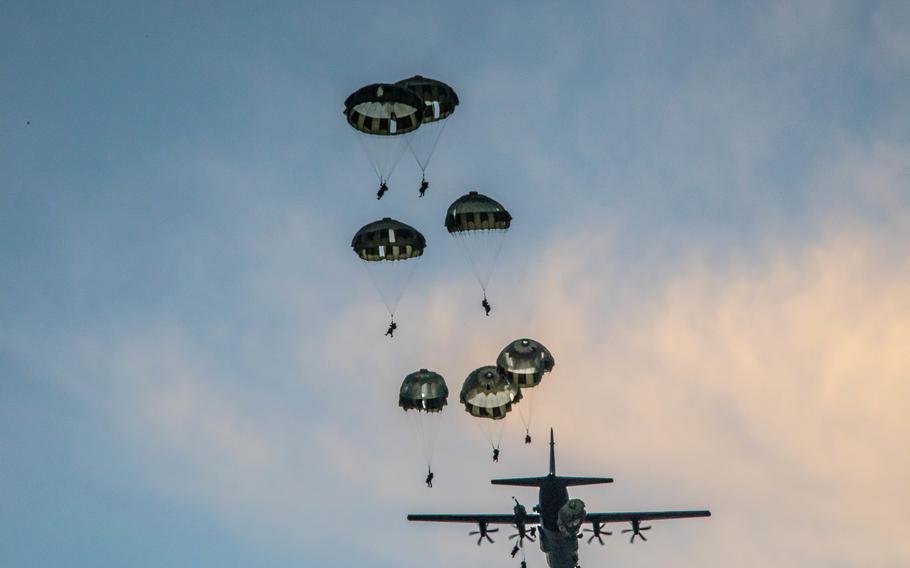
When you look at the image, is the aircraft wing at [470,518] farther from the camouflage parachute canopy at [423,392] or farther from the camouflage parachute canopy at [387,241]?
the camouflage parachute canopy at [387,241]

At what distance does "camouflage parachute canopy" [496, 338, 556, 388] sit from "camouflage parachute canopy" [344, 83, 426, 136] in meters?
16.5

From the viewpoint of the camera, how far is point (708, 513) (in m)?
105

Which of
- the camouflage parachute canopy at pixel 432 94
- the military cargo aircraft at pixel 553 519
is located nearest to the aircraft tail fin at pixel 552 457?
the military cargo aircraft at pixel 553 519

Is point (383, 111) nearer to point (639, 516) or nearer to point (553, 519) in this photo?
point (553, 519)

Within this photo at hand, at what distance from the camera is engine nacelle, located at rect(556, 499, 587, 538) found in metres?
82.6

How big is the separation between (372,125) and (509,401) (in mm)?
22244

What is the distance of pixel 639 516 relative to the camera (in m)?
103

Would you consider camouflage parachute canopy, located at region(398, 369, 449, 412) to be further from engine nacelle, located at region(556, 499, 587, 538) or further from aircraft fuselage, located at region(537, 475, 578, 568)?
aircraft fuselage, located at region(537, 475, 578, 568)

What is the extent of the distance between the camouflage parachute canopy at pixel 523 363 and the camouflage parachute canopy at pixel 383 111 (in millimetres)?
16544

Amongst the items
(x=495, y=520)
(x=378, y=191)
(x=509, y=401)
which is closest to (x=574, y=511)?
(x=509, y=401)

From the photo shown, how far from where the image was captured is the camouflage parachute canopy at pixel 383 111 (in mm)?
73938

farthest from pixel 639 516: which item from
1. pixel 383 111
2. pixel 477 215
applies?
pixel 383 111

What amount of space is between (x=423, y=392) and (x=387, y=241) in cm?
1109

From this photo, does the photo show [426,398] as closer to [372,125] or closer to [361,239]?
[361,239]
